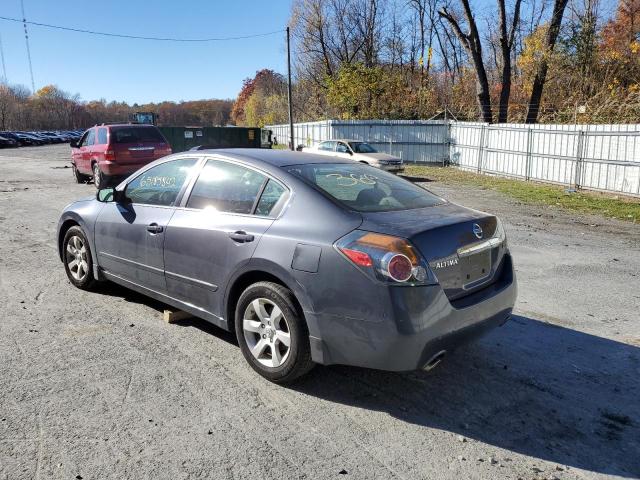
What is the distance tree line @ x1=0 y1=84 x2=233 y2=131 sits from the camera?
107375 millimetres

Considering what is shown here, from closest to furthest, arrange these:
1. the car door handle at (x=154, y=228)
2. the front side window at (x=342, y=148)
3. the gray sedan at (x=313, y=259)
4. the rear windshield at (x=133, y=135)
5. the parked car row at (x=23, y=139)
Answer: the gray sedan at (x=313, y=259) → the car door handle at (x=154, y=228) → the rear windshield at (x=133, y=135) → the front side window at (x=342, y=148) → the parked car row at (x=23, y=139)

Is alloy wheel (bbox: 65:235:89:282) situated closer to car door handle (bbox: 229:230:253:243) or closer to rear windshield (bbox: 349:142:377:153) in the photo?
car door handle (bbox: 229:230:253:243)

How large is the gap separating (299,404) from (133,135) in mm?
13064

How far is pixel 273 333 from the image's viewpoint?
3.51 meters

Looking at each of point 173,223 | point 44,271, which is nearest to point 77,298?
point 44,271

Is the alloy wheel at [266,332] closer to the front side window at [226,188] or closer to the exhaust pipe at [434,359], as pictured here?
the front side window at [226,188]

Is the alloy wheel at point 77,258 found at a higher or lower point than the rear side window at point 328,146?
lower

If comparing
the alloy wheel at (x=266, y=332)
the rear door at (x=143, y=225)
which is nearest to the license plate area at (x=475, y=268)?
the alloy wheel at (x=266, y=332)

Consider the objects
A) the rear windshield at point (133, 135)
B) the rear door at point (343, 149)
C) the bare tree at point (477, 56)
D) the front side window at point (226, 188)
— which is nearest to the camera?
the front side window at point (226, 188)

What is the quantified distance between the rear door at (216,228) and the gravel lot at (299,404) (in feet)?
1.71

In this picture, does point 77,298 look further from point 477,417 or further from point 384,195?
point 477,417

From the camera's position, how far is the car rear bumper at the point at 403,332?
2.97 meters

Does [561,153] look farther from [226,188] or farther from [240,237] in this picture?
[240,237]

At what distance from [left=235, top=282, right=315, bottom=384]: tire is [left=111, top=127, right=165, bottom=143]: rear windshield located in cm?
1226
